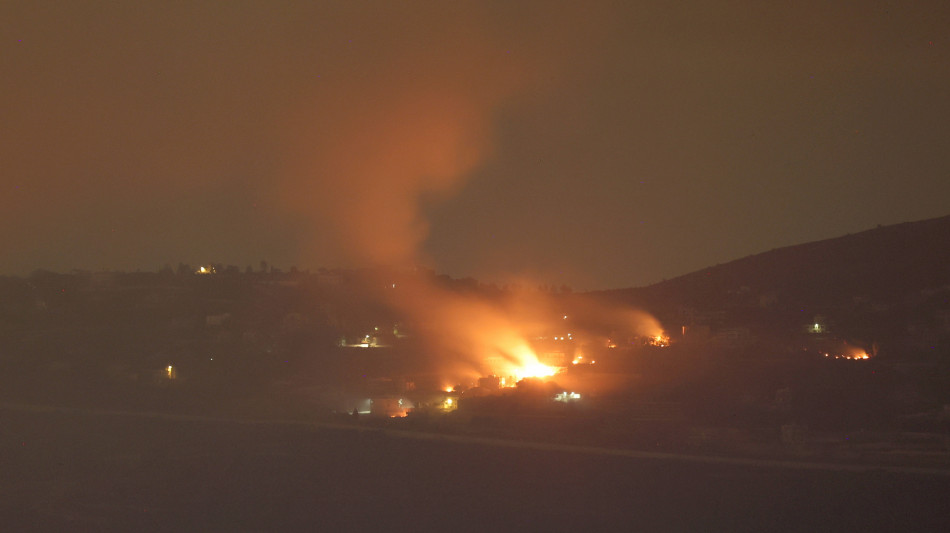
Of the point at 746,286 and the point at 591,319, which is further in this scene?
the point at 591,319

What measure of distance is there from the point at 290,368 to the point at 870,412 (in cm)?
2543

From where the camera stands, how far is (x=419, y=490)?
20.1 meters

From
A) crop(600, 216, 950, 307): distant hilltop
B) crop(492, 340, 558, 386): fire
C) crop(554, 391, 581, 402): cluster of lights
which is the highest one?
crop(600, 216, 950, 307): distant hilltop

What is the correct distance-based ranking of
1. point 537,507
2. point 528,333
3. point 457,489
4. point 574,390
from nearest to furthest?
point 537,507 < point 457,489 < point 574,390 < point 528,333

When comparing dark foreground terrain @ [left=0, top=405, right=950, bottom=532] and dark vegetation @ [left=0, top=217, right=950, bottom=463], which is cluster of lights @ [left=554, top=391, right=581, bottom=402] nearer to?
dark vegetation @ [left=0, top=217, right=950, bottom=463]

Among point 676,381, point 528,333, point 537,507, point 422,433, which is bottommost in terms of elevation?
point 537,507

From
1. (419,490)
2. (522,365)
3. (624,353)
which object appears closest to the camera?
(419,490)

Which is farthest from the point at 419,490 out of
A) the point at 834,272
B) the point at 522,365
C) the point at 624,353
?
the point at 834,272

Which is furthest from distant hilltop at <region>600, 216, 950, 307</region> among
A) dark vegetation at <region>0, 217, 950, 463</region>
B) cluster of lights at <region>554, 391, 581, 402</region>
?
cluster of lights at <region>554, 391, 581, 402</region>

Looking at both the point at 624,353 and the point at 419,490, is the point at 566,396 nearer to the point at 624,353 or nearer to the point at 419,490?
the point at 624,353

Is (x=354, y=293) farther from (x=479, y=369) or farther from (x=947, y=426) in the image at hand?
(x=947, y=426)

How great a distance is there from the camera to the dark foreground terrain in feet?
56.1

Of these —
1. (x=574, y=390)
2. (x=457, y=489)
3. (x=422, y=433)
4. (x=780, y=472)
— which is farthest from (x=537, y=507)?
(x=574, y=390)

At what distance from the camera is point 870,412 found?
24766 mm
